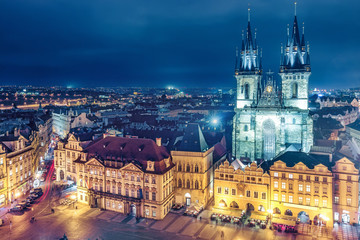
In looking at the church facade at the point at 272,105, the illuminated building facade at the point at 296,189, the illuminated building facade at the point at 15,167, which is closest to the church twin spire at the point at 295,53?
the church facade at the point at 272,105

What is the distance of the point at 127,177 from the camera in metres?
63.3

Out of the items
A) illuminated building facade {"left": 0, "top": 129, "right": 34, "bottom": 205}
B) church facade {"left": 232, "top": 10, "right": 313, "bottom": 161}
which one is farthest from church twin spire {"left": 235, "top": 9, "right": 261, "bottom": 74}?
illuminated building facade {"left": 0, "top": 129, "right": 34, "bottom": 205}

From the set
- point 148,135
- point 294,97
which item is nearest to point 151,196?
point 148,135

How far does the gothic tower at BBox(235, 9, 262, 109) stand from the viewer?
3467 inches

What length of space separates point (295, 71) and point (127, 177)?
176ft

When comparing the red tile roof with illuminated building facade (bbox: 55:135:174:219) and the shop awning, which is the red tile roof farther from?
the shop awning

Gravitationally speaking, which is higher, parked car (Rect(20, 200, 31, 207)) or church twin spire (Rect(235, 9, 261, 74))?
church twin spire (Rect(235, 9, 261, 74))

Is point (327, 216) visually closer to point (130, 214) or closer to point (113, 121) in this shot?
point (130, 214)

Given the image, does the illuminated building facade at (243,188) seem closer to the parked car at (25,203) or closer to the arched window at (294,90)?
the arched window at (294,90)

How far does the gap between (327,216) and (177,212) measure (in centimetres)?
3025

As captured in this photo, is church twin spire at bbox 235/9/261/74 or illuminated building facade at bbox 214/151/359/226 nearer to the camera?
illuminated building facade at bbox 214/151/359/226

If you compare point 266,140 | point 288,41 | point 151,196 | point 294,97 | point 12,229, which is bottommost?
point 12,229

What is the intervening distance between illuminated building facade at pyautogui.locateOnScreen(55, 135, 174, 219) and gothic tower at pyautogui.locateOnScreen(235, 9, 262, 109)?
3567 centimetres

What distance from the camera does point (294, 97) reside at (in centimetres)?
8231
